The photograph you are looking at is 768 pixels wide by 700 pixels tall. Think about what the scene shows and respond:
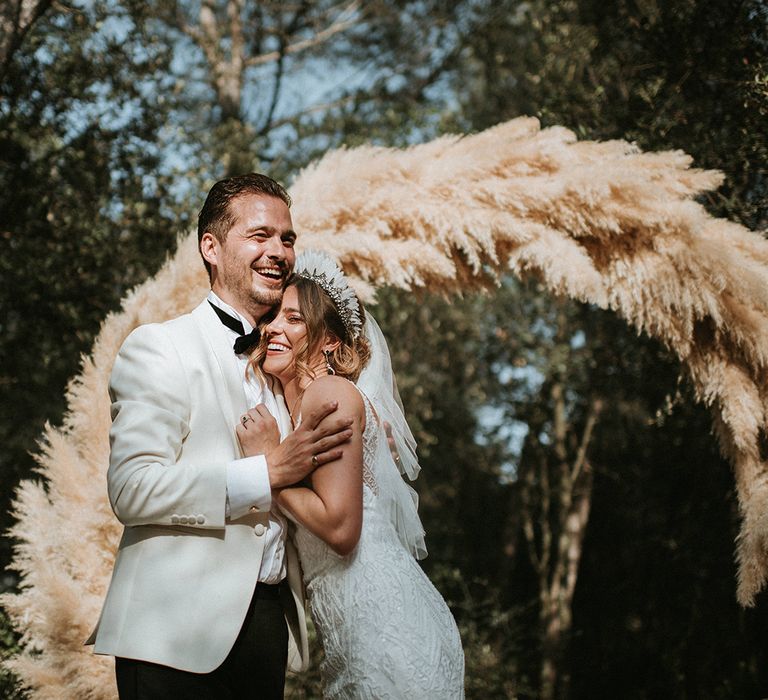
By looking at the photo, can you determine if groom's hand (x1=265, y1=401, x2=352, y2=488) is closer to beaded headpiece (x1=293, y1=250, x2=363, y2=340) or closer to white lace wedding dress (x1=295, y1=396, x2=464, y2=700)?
white lace wedding dress (x1=295, y1=396, x2=464, y2=700)

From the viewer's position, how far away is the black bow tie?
103 inches

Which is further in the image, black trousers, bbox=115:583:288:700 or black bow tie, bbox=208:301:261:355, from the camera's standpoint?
black bow tie, bbox=208:301:261:355

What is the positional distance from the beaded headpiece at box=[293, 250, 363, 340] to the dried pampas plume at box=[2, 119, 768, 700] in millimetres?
527

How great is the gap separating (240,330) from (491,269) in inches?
56.7

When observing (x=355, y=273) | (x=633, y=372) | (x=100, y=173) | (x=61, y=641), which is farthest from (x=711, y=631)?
(x=100, y=173)

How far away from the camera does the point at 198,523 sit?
2242 millimetres

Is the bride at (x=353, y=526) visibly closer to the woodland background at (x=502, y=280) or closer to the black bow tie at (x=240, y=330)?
the black bow tie at (x=240, y=330)

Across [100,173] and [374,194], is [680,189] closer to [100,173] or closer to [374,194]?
[374,194]

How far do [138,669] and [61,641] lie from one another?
3.86ft

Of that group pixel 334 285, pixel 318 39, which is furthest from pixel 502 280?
pixel 318 39

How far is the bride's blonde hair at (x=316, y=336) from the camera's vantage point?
2752 millimetres

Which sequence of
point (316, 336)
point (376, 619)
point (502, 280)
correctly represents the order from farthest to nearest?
point (502, 280) < point (316, 336) < point (376, 619)

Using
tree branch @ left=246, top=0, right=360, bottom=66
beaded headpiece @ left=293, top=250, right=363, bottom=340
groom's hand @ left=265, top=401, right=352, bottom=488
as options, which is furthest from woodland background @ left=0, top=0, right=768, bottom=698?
groom's hand @ left=265, top=401, right=352, bottom=488

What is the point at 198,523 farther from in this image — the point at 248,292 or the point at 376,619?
the point at 248,292
